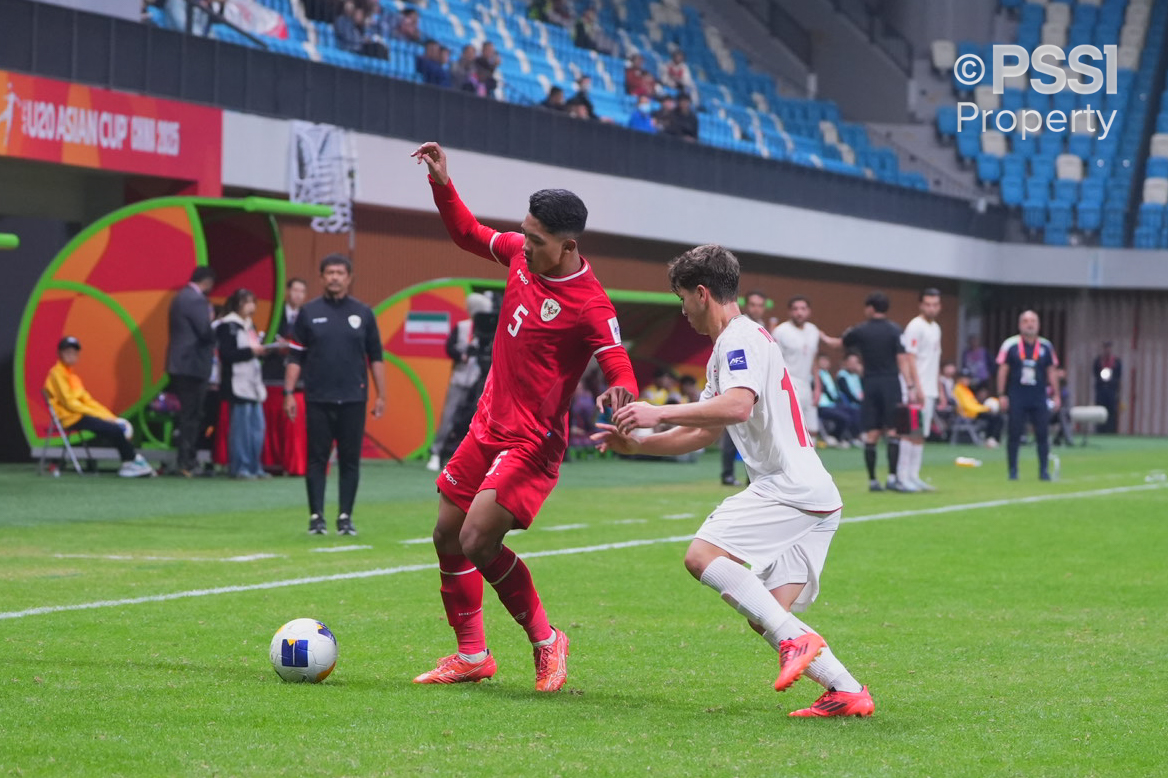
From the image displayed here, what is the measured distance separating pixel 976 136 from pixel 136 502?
31.0m

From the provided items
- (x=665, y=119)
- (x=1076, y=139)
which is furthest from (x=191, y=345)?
(x=1076, y=139)

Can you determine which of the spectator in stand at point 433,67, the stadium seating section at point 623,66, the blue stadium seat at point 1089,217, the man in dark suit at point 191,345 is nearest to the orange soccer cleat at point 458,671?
the man in dark suit at point 191,345

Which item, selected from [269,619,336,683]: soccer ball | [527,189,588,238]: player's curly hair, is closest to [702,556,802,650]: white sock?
[527,189,588,238]: player's curly hair

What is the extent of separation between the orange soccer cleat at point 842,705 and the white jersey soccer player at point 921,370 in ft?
39.1

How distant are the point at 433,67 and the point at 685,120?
24.1ft

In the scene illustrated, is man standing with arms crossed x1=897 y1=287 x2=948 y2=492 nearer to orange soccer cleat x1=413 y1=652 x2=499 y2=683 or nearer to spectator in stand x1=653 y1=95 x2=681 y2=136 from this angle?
orange soccer cleat x1=413 y1=652 x2=499 y2=683

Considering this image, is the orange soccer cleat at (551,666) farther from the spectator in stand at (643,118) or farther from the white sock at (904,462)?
the spectator in stand at (643,118)

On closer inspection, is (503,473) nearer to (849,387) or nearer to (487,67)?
(487,67)

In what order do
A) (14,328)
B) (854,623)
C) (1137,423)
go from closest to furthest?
(854,623), (14,328), (1137,423)

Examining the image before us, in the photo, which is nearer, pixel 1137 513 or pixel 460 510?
pixel 460 510

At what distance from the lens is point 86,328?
57.2ft

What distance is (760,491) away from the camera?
19.5ft

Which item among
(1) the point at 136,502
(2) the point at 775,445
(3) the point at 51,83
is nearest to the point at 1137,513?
(1) the point at 136,502

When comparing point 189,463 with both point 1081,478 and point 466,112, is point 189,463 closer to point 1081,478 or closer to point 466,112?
point 466,112
